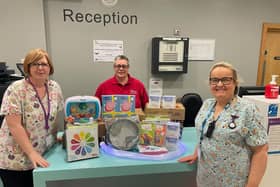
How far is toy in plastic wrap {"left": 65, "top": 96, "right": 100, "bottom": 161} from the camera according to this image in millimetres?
1402

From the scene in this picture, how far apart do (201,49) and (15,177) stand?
9.65 ft

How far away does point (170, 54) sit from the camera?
3.34m

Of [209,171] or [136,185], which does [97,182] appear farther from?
[209,171]

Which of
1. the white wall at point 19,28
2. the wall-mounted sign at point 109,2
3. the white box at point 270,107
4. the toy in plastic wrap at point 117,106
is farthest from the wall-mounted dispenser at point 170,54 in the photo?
the white box at point 270,107

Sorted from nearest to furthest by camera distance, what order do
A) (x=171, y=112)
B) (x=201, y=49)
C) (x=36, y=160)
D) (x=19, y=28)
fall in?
(x=36, y=160) < (x=171, y=112) < (x=19, y=28) < (x=201, y=49)

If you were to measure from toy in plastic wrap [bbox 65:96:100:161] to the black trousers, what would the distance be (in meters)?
0.33

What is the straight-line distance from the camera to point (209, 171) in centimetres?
128

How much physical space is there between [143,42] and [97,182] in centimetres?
208

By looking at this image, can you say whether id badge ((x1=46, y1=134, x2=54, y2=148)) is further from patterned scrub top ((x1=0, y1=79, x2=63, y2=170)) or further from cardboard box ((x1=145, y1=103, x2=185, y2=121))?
cardboard box ((x1=145, y1=103, x2=185, y2=121))

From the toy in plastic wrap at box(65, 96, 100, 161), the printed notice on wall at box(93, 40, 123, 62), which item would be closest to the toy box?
the toy in plastic wrap at box(65, 96, 100, 161)

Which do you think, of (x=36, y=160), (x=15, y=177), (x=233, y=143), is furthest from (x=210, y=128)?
(x=15, y=177)

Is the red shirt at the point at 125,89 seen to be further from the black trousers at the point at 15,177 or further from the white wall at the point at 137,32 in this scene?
the black trousers at the point at 15,177

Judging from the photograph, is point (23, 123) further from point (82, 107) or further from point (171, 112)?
point (171, 112)

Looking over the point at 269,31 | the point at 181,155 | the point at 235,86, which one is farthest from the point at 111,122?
the point at 269,31
